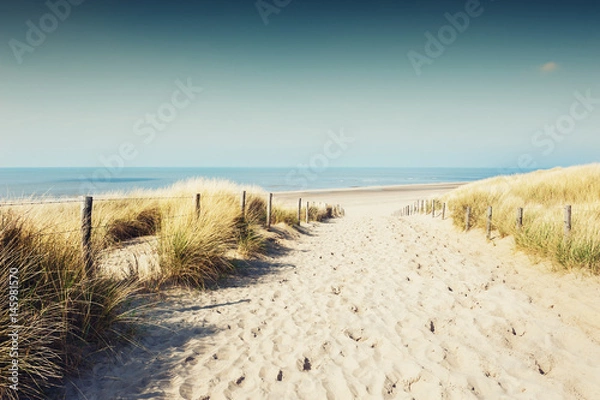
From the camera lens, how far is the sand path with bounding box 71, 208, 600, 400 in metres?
3.24

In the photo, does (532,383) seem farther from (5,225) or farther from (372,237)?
(372,237)

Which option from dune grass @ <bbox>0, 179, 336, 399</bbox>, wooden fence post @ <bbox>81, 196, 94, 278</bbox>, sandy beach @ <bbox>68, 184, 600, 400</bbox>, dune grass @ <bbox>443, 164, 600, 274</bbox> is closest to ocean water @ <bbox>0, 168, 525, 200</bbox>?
wooden fence post @ <bbox>81, 196, 94, 278</bbox>

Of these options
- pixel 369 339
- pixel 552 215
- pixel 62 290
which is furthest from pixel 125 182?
pixel 369 339

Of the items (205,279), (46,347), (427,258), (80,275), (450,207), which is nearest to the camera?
(46,347)

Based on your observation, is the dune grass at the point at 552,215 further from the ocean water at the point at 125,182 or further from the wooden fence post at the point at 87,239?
the ocean water at the point at 125,182

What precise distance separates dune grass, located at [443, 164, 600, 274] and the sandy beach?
0.43 m

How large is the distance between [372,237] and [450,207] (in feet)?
20.6

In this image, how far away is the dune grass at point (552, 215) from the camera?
6.62 meters

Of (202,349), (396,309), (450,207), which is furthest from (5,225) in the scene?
(450,207)

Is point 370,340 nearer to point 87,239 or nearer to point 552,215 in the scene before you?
point 87,239

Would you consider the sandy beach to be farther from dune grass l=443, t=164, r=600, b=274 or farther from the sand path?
dune grass l=443, t=164, r=600, b=274

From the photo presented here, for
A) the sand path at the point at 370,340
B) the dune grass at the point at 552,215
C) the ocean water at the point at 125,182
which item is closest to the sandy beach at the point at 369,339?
the sand path at the point at 370,340

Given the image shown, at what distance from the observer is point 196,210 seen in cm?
770

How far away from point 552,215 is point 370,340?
7313 millimetres
